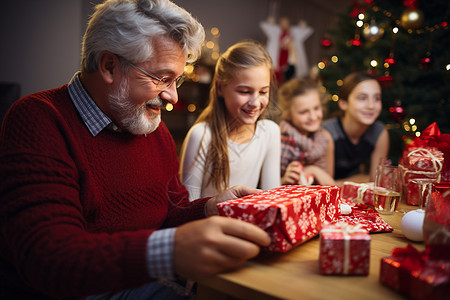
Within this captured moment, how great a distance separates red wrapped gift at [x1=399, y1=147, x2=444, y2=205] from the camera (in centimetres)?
138

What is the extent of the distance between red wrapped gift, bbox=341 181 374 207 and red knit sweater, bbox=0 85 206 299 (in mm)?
637

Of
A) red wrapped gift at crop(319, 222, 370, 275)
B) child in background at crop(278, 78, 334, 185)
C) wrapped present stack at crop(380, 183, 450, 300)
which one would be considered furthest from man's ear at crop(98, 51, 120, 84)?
child in background at crop(278, 78, 334, 185)

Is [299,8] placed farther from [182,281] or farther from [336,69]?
[182,281]

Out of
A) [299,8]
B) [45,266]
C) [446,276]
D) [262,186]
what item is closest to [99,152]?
[45,266]

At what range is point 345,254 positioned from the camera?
75 centimetres

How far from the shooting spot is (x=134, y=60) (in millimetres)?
1056

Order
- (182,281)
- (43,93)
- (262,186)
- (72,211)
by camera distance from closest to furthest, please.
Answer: (72,211), (43,93), (182,281), (262,186)

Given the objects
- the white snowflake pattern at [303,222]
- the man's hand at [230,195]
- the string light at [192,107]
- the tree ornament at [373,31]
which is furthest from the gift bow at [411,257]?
the string light at [192,107]

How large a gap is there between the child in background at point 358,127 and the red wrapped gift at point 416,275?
1905 millimetres

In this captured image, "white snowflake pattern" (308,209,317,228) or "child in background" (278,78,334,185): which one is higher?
"child in background" (278,78,334,185)

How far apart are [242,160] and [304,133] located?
93 cm

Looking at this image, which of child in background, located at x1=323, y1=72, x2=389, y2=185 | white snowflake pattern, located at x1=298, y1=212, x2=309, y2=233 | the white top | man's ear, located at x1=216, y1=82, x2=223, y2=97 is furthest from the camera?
child in background, located at x1=323, y1=72, x2=389, y2=185

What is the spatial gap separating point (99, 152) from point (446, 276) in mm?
887

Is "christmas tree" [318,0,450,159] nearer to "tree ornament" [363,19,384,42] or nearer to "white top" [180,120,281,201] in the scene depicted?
"tree ornament" [363,19,384,42]
